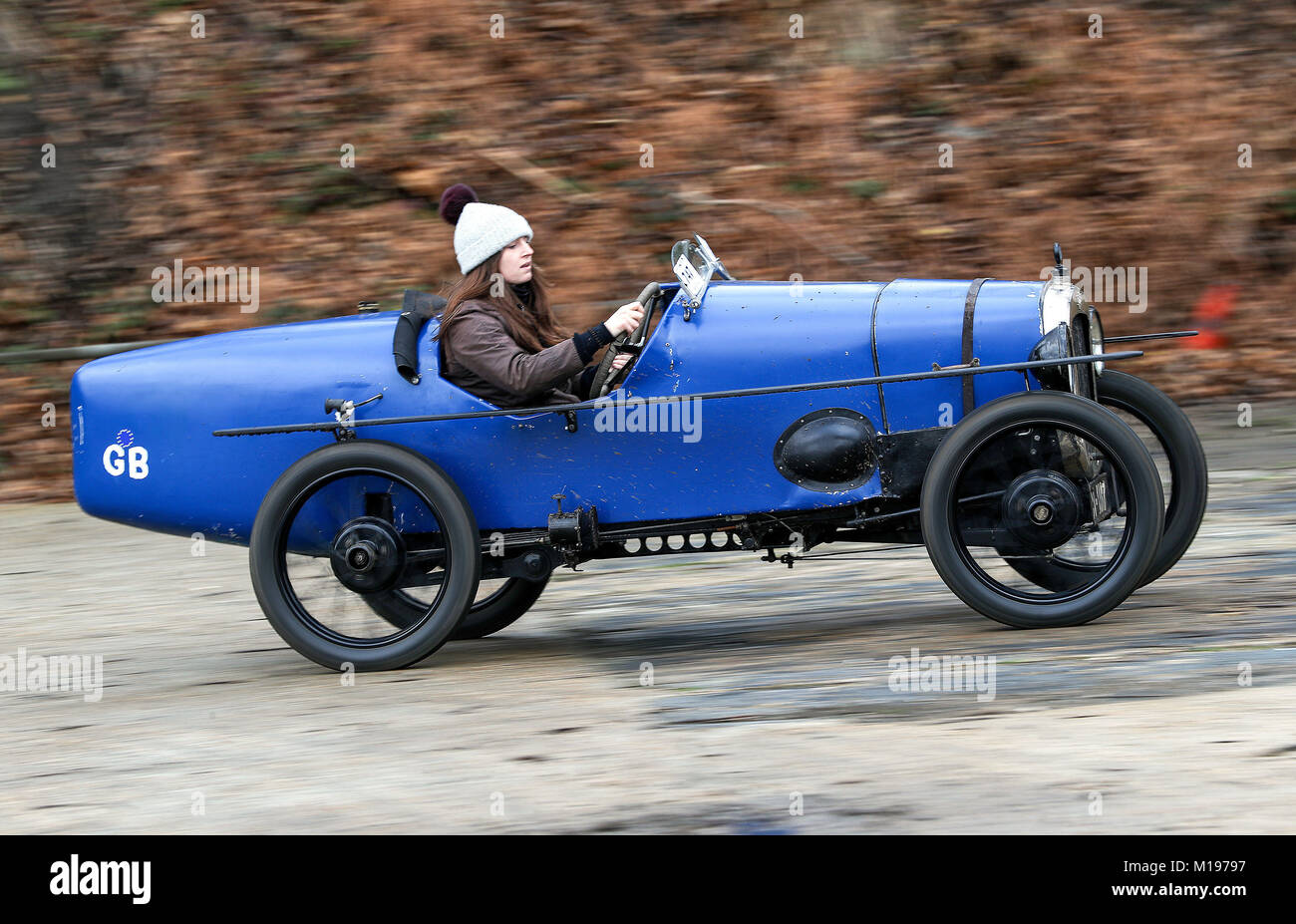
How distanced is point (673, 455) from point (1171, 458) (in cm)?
194

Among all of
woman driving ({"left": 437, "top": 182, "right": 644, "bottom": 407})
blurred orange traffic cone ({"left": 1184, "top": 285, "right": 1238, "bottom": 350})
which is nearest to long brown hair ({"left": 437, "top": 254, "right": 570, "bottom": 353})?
woman driving ({"left": 437, "top": 182, "right": 644, "bottom": 407})

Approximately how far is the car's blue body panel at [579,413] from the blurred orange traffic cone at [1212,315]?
626cm

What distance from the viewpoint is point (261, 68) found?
13.5m

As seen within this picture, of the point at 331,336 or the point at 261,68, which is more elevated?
the point at 261,68

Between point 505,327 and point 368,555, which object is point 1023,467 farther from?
point 368,555

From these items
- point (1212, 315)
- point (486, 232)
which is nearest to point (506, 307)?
point (486, 232)

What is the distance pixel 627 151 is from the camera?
1284 cm

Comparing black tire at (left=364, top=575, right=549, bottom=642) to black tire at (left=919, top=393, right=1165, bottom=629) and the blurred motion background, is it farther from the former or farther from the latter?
the blurred motion background

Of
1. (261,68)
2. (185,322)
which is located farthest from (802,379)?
(261,68)

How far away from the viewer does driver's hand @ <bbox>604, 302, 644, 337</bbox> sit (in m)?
5.56

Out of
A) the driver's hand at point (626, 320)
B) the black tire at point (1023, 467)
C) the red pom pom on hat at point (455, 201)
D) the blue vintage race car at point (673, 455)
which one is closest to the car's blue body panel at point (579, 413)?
the blue vintage race car at point (673, 455)

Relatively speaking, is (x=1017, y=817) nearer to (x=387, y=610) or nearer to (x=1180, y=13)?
(x=387, y=610)

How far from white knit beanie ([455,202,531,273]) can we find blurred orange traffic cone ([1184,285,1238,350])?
698cm

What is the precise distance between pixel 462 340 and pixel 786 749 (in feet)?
6.85
